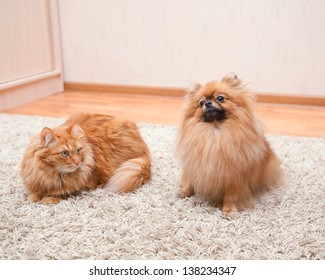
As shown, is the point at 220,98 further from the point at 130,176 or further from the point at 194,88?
the point at 130,176

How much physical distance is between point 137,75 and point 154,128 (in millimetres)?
1362

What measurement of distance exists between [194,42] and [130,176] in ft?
7.44

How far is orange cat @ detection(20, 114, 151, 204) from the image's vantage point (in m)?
1.65

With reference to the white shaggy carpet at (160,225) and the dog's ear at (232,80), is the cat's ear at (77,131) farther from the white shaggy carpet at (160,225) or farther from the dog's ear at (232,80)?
the dog's ear at (232,80)

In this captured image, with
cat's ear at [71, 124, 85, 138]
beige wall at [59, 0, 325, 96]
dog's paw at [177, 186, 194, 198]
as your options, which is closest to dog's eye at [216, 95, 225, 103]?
dog's paw at [177, 186, 194, 198]

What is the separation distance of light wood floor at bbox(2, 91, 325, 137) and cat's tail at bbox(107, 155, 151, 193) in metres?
1.18

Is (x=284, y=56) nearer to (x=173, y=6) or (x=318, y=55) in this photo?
(x=318, y=55)

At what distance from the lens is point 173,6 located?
145 inches

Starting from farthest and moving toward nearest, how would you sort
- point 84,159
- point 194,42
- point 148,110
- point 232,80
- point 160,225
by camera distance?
point 194,42 < point 148,110 < point 84,159 < point 232,80 < point 160,225

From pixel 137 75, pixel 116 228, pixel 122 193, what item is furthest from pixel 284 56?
pixel 116 228

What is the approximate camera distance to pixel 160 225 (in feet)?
4.92

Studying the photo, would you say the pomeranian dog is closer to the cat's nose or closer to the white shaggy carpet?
the white shaggy carpet

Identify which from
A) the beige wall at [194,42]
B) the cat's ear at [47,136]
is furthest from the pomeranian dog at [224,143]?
the beige wall at [194,42]

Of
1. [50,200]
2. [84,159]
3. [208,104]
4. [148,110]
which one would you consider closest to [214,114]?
[208,104]
